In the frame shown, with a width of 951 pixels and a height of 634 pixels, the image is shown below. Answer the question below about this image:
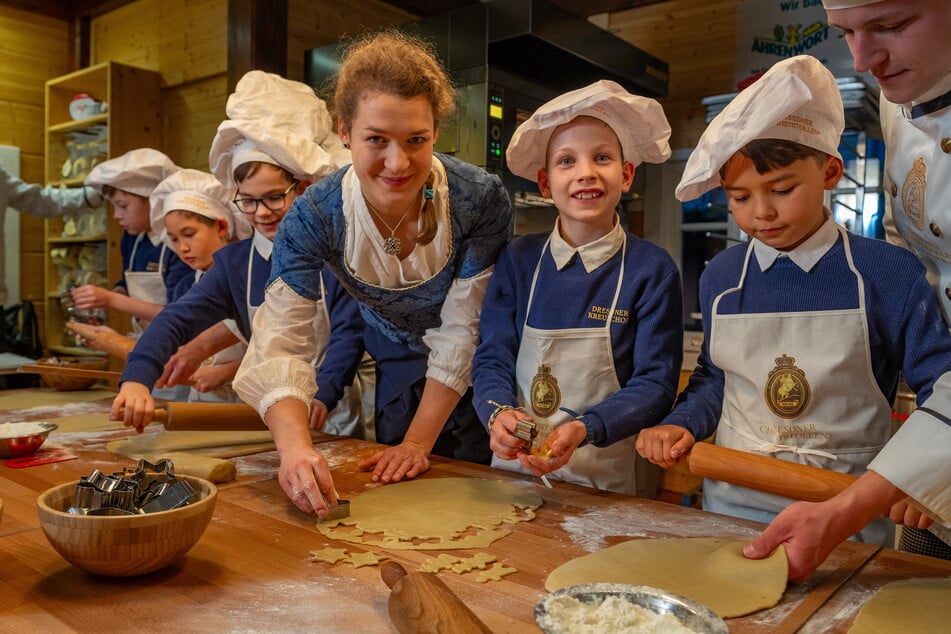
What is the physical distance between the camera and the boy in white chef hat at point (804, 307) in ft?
3.73

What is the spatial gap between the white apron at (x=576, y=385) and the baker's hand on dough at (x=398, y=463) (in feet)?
0.74

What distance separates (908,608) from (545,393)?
73 centimetres

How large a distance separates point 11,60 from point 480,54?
3506 mm

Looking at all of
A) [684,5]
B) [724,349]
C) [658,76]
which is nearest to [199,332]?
[724,349]

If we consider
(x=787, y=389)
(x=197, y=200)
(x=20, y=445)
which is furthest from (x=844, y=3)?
(x=197, y=200)

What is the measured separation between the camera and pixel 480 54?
3.06 metres

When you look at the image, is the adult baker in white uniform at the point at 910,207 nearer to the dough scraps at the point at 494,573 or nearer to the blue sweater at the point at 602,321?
the dough scraps at the point at 494,573

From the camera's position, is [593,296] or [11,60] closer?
[593,296]

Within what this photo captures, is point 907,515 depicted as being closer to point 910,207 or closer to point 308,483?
point 910,207

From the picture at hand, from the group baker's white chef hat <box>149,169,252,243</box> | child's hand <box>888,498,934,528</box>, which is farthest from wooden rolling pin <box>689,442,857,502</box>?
baker's white chef hat <box>149,169,252,243</box>

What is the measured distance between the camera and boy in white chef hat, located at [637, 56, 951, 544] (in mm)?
1137

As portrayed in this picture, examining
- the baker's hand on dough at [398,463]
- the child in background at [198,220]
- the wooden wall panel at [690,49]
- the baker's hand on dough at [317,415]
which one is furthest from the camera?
the wooden wall panel at [690,49]

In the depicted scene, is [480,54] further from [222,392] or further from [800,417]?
[800,417]

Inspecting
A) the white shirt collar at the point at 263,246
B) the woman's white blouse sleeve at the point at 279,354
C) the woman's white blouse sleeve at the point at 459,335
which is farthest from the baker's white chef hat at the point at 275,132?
the woman's white blouse sleeve at the point at 459,335
